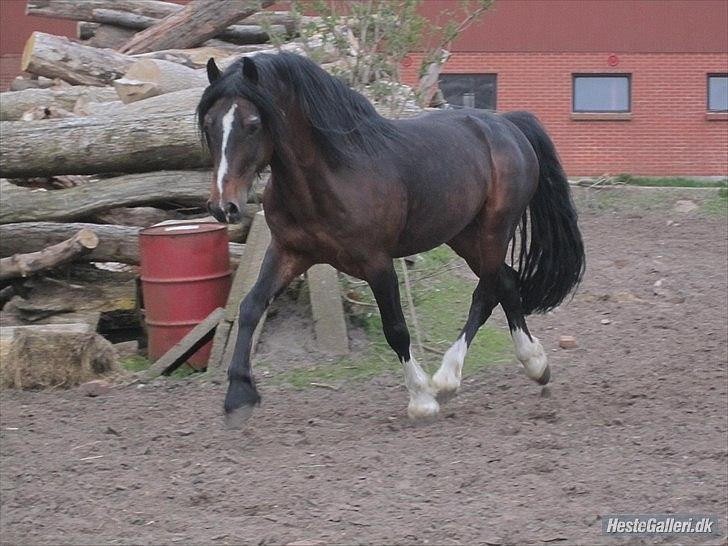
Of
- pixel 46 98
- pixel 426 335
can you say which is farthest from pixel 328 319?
pixel 46 98

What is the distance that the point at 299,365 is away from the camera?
756 cm

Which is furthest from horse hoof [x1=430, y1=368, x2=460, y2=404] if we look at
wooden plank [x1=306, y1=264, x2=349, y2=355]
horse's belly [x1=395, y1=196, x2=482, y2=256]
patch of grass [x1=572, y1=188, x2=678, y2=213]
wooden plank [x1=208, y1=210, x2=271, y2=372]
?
patch of grass [x1=572, y1=188, x2=678, y2=213]

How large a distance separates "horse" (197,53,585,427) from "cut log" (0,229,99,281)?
3.13m

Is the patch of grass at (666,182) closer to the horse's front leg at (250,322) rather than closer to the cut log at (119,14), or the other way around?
the cut log at (119,14)

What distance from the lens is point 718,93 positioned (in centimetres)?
2030

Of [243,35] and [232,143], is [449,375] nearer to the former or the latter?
[232,143]

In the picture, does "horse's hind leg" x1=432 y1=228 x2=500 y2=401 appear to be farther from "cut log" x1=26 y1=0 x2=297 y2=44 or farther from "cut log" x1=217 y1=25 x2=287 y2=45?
"cut log" x1=217 y1=25 x2=287 y2=45

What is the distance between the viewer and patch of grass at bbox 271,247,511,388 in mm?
7426

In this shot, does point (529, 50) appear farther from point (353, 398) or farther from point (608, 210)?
point (353, 398)

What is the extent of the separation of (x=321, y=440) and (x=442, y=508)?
1.36m

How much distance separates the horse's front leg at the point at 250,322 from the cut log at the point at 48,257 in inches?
126

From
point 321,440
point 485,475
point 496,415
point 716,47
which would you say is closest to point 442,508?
point 485,475

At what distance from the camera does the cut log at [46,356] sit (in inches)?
285

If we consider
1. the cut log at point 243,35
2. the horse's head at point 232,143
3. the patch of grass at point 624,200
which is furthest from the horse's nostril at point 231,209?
the patch of grass at point 624,200
